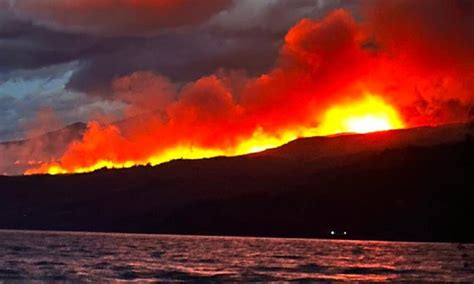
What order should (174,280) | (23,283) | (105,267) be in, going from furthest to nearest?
(105,267)
(174,280)
(23,283)

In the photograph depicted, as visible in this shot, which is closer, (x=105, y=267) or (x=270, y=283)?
(x=270, y=283)

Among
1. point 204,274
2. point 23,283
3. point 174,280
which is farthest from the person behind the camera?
point 204,274

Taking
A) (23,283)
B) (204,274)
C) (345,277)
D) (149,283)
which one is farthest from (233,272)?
(23,283)

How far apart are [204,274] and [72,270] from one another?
2388 centimetres

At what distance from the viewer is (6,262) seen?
190000mm

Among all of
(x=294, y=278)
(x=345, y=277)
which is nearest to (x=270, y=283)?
(x=294, y=278)

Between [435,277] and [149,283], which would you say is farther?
[435,277]

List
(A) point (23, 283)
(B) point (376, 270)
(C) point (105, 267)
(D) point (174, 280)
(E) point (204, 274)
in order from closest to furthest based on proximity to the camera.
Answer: (A) point (23, 283)
(D) point (174, 280)
(E) point (204, 274)
(C) point (105, 267)
(B) point (376, 270)

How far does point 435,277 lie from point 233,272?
120 feet

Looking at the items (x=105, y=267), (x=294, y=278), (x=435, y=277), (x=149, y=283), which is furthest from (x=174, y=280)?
(x=435, y=277)

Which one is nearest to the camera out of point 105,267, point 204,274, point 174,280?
point 174,280

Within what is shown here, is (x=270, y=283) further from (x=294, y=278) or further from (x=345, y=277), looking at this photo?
(x=345, y=277)

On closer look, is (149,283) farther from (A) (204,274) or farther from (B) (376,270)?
(B) (376,270)

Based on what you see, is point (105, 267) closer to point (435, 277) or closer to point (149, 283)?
point (149, 283)
